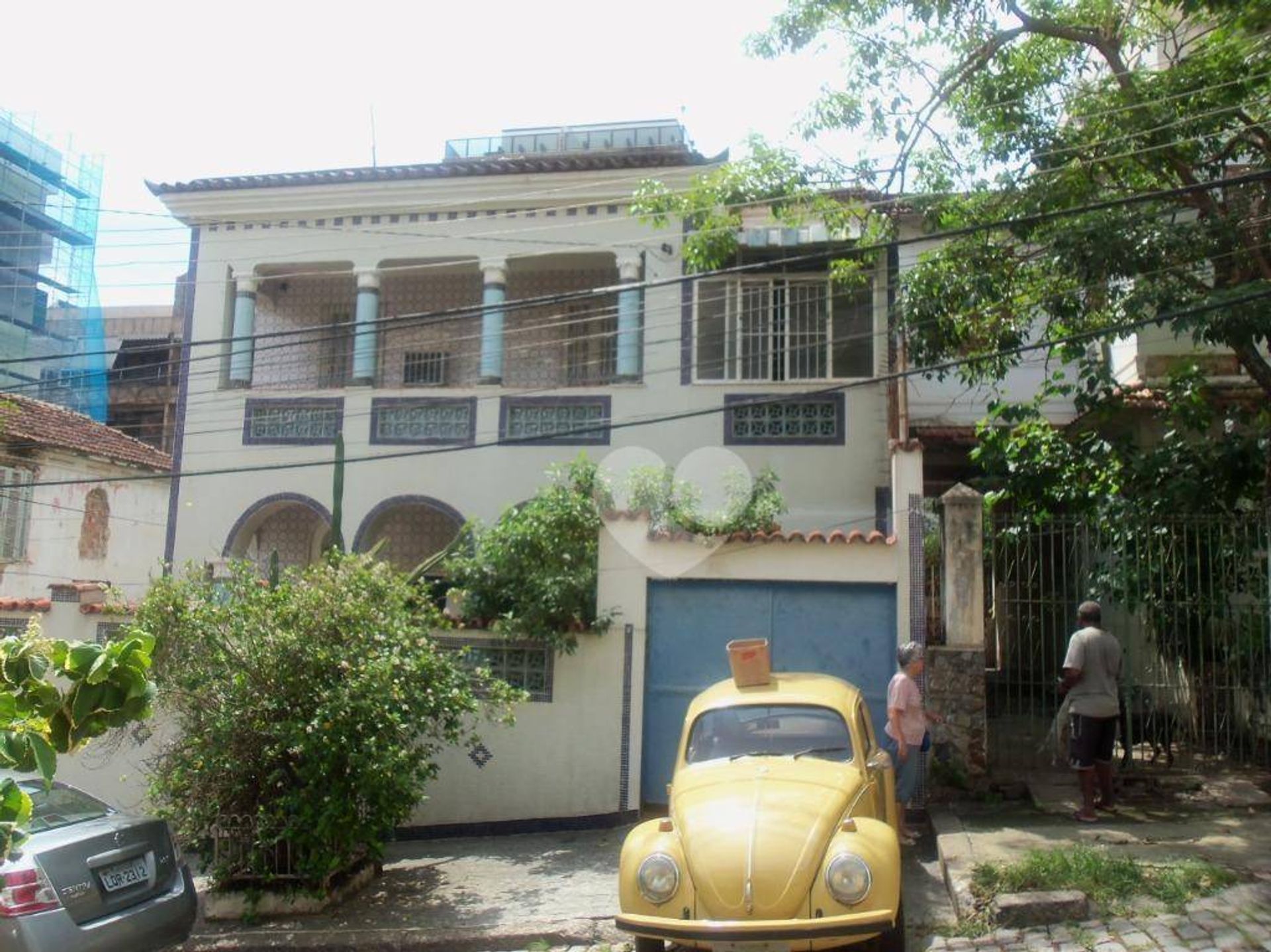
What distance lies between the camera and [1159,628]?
32.1 ft

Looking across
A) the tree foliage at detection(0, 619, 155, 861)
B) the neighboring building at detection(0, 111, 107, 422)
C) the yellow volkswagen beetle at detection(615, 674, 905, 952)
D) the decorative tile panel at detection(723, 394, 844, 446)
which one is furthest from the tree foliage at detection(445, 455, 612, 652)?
the neighboring building at detection(0, 111, 107, 422)

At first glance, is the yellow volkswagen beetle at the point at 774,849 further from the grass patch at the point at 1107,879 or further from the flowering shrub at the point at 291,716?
the flowering shrub at the point at 291,716

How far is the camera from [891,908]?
5.43 m

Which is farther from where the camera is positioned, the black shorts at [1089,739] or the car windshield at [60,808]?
the black shorts at [1089,739]

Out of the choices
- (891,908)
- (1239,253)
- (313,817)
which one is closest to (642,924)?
(891,908)

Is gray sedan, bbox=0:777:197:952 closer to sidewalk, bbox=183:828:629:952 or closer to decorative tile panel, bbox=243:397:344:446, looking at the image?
sidewalk, bbox=183:828:629:952

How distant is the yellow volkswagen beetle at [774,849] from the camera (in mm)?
5367

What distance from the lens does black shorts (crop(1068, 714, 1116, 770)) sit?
8219 millimetres

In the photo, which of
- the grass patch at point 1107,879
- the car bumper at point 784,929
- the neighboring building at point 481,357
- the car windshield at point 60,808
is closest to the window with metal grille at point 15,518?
the neighboring building at point 481,357

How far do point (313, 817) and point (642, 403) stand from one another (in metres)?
7.37

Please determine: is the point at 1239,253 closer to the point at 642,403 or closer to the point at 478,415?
the point at 642,403

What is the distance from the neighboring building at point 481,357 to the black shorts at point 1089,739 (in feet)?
15.1

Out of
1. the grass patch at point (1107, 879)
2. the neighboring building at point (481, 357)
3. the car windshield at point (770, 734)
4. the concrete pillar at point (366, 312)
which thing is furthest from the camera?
the concrete pillar at point (366, 312)

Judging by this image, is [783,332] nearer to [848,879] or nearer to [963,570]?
[963,570]
